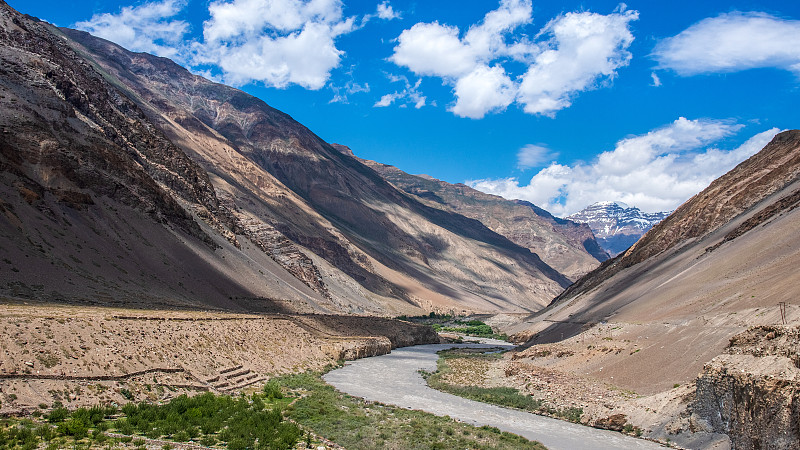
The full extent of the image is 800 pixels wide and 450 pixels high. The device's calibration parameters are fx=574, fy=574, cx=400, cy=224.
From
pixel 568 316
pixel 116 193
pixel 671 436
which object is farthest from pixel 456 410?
pixel 116 193

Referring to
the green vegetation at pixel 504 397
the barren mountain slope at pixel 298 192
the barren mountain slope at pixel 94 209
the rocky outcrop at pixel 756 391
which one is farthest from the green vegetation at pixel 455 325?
the rocky outcrop at pixel 756 391

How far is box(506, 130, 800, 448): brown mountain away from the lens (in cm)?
1652

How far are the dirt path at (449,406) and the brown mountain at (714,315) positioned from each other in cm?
220

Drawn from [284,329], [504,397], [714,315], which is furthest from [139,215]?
[714,315]

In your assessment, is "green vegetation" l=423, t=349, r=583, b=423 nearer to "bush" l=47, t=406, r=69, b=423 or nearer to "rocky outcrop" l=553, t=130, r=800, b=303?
"bush" l=47, t=406, r=69, b=423

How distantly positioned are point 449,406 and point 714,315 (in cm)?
1368

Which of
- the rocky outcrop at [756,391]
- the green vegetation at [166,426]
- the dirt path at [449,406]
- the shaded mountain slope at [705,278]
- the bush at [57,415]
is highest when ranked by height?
the shaded mountain slope at [705,278]

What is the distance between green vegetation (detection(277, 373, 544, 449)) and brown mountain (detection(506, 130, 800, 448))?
250 inches

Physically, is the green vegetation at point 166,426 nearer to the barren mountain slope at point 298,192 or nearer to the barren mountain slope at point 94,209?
the barren mountain slope at point 94,209

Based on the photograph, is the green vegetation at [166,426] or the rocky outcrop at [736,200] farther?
the rocky outcrop at [736,200]

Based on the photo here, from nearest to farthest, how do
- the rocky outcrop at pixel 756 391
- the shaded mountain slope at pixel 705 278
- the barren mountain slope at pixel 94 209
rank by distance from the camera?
the rocky outcrop at pixel 756 391 → the shaded mountain slope at pixel 705 278 → the barren mountain slope at pixel 94 209

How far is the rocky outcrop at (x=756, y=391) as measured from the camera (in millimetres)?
14500

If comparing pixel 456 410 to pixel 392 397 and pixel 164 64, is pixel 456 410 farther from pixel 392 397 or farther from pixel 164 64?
pixel 164 64

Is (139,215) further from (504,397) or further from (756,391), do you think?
(756,391)
